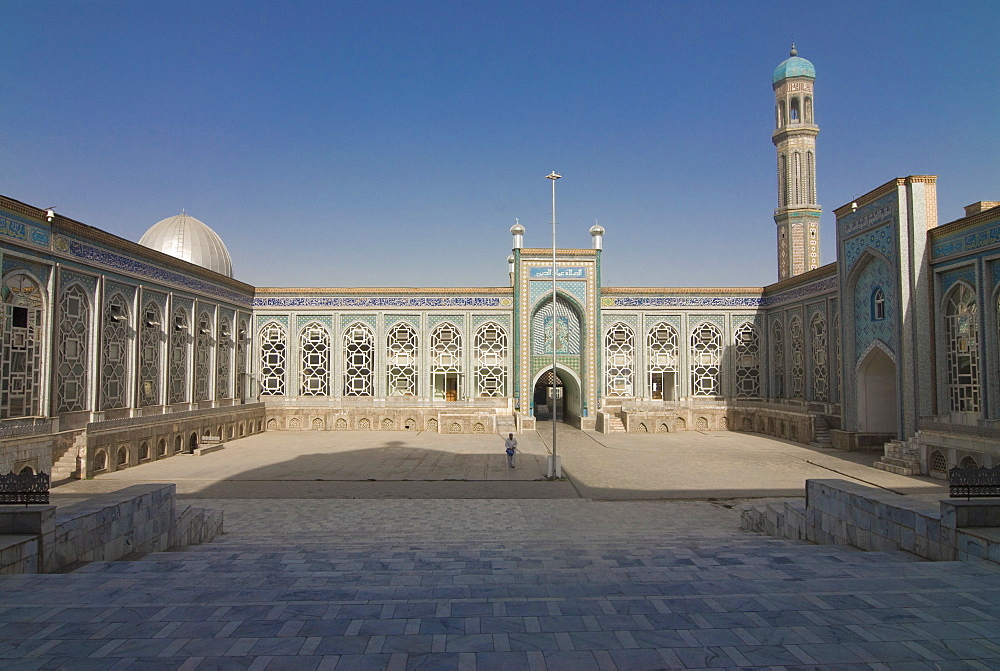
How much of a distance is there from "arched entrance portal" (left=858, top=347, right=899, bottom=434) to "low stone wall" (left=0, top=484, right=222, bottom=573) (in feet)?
54.4

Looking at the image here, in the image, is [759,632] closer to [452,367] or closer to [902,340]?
[902,340]

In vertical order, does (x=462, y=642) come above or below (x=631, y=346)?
below

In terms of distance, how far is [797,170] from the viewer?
2692cm

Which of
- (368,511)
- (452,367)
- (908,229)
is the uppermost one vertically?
(908,229)

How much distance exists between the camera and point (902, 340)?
48.8 ft

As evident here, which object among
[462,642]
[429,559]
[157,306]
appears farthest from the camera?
[157,306]

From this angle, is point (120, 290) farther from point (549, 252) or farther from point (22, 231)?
point (549, 252)

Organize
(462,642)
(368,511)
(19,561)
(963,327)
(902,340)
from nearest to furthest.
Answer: (462,642)
(19,561)
(368,511)
(963,327)
(902,340)

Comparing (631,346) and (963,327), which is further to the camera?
(631,346)

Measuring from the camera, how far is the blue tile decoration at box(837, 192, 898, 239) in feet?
50.4

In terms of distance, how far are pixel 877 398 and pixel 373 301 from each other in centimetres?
1755

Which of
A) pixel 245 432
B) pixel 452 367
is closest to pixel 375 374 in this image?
pixel 452 367

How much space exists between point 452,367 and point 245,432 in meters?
8.01

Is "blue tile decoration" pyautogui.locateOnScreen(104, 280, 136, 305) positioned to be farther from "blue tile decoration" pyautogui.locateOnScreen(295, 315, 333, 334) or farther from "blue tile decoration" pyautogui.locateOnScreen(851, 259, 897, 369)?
"blue tile decoration" pyautogui.locateOnScreen(851, 259, 897, 369)
